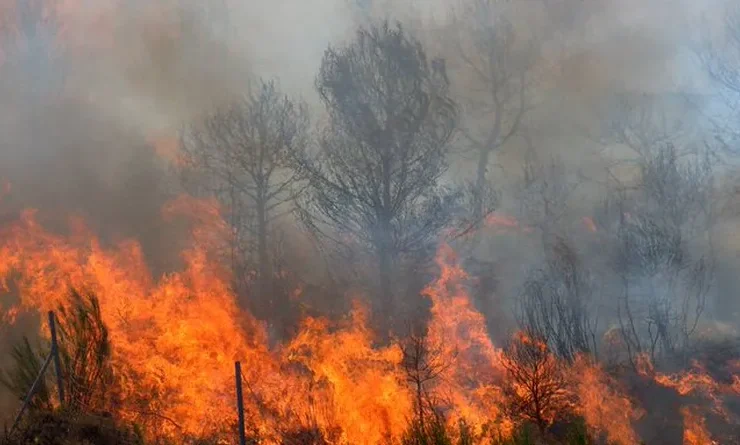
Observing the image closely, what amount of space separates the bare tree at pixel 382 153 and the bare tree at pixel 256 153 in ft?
7.95

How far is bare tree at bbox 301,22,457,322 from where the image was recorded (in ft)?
53.3

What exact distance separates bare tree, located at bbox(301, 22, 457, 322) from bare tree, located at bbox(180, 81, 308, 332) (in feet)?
7.95

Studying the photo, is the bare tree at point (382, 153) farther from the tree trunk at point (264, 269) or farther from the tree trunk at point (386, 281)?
the tree trunk at point (264, 269)

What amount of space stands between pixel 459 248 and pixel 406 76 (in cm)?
649

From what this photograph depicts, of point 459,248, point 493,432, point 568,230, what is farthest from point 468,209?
point 493,432

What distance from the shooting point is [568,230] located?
935 inches

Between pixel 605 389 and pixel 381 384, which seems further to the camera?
pixel 605 389

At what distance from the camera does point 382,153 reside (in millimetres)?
16156

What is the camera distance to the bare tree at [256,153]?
18.8 m

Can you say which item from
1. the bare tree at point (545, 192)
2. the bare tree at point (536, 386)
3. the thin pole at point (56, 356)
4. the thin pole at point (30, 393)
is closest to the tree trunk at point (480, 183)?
the bare tree at point (545, 192)

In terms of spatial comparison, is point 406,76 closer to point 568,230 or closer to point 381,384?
point 381,384

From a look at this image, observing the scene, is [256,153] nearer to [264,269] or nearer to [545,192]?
[264,269]

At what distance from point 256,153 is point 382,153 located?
4.58m

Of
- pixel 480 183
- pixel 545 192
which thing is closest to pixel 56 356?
pixel 480 183
